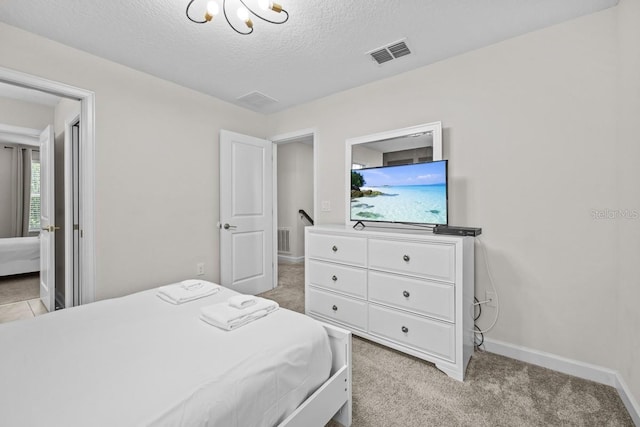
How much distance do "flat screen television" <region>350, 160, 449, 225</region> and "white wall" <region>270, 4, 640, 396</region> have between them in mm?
290

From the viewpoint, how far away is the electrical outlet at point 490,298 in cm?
221

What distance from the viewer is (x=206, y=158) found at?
319cm

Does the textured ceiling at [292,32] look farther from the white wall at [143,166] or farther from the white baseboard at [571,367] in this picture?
the white baseboard at [571,367]

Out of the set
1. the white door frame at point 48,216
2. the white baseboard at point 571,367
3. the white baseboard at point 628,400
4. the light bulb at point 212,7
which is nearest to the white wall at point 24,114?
the white door frame at point 48,216

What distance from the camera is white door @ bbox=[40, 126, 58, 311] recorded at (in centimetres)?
274

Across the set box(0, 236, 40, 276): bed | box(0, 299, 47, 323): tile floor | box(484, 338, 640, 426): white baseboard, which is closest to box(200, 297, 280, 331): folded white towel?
box(484, 338, 640, 426): white baseboard

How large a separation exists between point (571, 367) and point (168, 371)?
8.31 ft

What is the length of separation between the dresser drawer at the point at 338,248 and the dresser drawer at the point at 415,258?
10 centimetres

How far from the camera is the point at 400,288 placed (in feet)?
6.97

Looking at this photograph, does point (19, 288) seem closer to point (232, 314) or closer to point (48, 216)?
point (48, 216)

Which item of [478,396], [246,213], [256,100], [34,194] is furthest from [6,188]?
[478,396]

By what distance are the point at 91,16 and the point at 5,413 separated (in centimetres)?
233

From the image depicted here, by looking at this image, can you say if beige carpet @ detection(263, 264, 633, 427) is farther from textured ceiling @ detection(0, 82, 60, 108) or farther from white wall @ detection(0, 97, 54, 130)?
white wall @ detection(0, 97, 54, 130)

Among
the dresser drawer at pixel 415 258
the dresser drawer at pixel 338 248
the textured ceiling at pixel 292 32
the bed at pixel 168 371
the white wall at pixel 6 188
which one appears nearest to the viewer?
the bed at pixel 168 371
